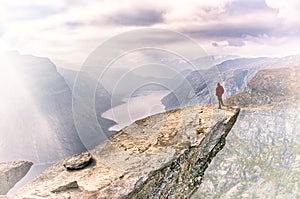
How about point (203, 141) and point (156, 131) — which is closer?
point (203, 141)

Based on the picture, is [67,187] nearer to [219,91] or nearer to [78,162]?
[78,162]

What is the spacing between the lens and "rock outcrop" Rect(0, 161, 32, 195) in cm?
2170

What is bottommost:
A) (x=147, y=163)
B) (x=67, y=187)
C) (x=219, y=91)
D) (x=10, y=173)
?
(x=10, y=173)

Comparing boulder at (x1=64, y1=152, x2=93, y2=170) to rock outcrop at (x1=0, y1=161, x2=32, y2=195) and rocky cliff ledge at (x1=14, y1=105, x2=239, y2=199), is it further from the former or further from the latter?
rock outcrop at (x1=0, y1=161, x2=32, y2=195)

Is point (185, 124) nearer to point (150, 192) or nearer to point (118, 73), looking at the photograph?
point (150, 192)

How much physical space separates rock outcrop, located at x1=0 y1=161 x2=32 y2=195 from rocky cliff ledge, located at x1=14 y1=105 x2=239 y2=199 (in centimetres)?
311

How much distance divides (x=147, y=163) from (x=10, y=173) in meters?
11.3

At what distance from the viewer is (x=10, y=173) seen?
73.7ft

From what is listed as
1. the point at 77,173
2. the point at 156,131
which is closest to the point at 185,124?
the point at 156,131

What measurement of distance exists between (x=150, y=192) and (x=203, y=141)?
492 cm

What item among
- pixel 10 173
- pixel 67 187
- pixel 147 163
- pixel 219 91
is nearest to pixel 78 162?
pixel 67 187

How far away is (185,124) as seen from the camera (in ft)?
70.1

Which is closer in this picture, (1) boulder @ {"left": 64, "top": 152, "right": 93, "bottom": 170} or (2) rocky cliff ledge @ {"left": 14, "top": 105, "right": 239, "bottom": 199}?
(2) rocky cliff ledge @ {"left": 14, "top": 105, "right": 239, "bottom": 199}

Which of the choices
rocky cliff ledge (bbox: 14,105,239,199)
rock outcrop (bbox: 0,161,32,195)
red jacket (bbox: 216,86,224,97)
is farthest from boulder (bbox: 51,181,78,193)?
red jacket (bbox: 216,86,224,97)
